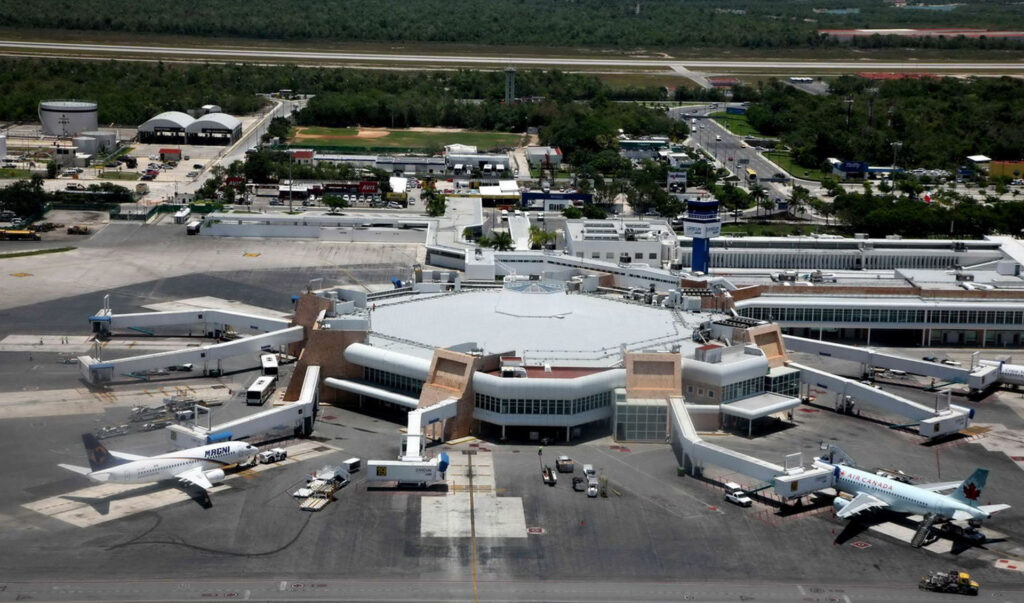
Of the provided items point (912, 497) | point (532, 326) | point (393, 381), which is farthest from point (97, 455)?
point (912, 497)

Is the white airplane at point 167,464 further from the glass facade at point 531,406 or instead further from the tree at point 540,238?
the tree at point 540,238

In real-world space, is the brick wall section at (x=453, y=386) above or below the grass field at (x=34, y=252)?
below

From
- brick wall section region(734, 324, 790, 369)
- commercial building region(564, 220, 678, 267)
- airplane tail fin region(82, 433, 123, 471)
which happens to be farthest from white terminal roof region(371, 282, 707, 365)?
airplane tail fin region(82, 433, 123, 471)

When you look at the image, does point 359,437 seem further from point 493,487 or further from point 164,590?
point 164,590

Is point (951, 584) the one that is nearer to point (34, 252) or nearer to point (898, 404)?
point (898, 404)

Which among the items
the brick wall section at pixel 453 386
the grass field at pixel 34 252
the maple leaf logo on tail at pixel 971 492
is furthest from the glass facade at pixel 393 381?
the grass field at pixel 34 252

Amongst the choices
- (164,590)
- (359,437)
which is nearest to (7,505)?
(164,590)
